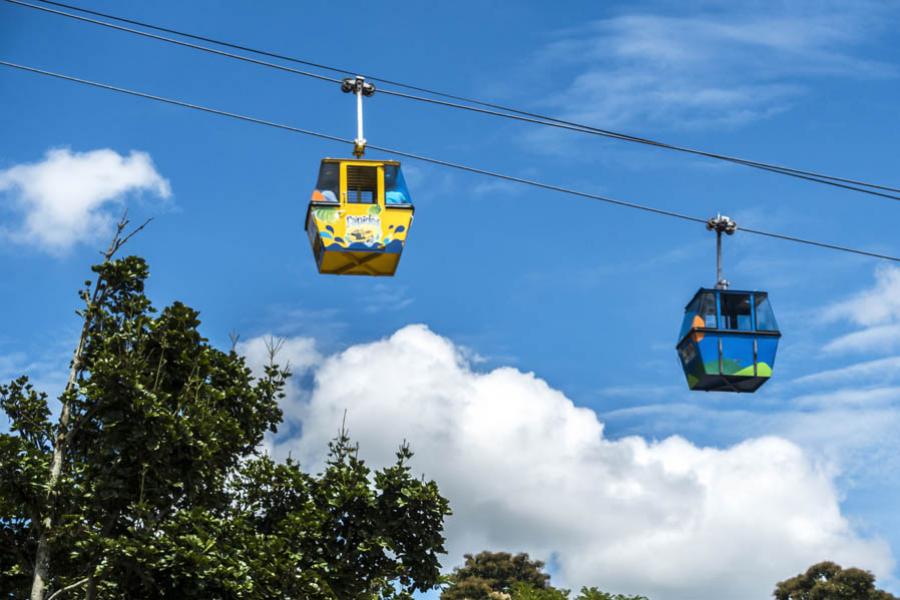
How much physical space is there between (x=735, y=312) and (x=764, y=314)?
0.66 metres

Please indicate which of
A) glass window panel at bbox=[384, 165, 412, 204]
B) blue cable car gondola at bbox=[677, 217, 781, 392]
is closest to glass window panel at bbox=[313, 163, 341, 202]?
glass window panel at bbox=[384, 165, 412, 204]

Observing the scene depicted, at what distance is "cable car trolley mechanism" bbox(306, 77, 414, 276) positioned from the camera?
64.7ft

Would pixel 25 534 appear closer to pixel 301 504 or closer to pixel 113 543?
pixel 113 543

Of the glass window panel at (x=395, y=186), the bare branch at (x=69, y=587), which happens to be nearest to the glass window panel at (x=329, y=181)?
the glass window panel at (x=395, y=186)

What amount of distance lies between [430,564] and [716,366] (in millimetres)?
12802

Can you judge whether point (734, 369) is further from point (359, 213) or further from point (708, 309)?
point (359, 213)

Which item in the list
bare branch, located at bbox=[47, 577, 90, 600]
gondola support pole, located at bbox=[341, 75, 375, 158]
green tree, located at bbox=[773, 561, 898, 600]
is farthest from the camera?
green tree, located at bbox=[773, 561, 898, 600]

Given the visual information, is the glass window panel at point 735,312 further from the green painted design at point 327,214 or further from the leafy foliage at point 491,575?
the leafy foliage at point 491,575

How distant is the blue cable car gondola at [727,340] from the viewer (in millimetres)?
21547

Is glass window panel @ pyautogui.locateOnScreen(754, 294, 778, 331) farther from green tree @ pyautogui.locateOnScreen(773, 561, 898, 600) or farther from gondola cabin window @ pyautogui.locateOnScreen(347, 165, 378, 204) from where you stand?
green tree @ pyautogui.locateOnScreen(773, 561, 898, 600)

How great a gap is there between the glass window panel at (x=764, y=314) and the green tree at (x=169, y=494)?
1185 centimetres

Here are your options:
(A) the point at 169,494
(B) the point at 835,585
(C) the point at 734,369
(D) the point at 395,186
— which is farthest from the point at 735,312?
(B) the point at 835,585

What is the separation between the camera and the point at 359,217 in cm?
2006

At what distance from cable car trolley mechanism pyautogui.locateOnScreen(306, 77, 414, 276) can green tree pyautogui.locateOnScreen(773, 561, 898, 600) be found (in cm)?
6378
